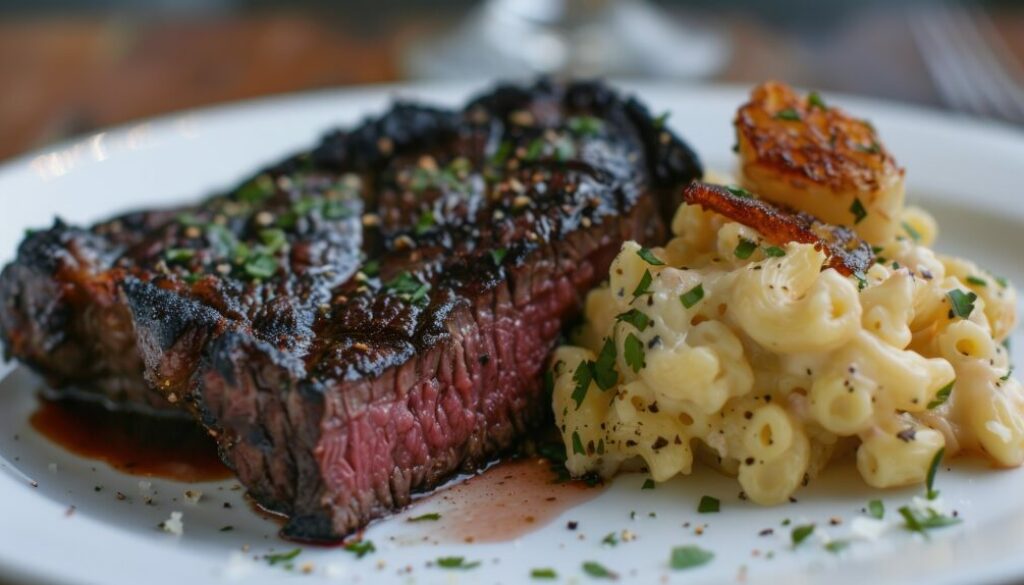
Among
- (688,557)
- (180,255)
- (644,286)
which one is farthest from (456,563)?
(180,255)

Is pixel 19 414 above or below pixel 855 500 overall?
above

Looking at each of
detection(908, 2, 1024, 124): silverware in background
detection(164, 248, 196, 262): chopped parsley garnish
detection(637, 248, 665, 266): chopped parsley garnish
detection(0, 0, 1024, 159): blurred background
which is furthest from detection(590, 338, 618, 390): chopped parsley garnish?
detection(0, 0, 1024, 159): blurred background

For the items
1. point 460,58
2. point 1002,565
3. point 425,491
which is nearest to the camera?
point 1002,565

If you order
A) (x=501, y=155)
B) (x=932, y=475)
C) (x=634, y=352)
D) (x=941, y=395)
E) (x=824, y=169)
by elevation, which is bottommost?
(x=932, y=475)

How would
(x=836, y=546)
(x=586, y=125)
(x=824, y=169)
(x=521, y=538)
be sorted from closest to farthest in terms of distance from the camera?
(x=836, y=546), (x=521, y=538), (x=824, y=169), (x=586, y=125)

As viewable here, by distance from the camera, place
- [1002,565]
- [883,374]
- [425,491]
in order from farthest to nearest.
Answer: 1. [425,491]
2. [883,374]
3. [1002,565]

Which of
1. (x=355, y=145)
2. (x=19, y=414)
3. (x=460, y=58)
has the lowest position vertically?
(x=19, y=414)

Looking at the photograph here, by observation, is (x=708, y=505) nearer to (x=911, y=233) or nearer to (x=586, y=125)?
(x=911, y=233)

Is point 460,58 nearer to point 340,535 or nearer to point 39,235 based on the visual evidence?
point 39,235

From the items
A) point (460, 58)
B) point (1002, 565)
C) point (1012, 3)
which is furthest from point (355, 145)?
point (1012, 3)
